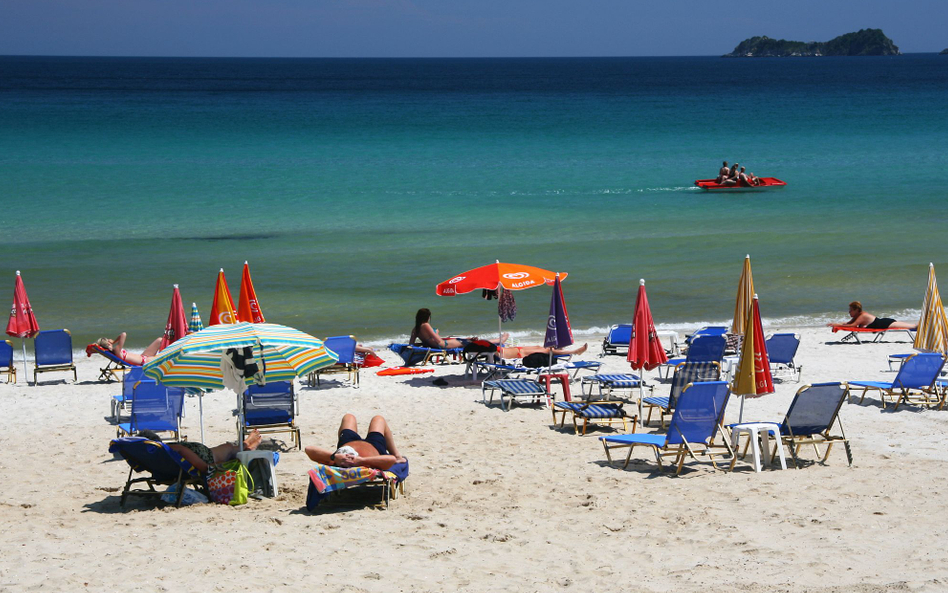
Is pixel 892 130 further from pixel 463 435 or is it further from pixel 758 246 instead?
pixel 463 435

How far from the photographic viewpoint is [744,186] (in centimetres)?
3953

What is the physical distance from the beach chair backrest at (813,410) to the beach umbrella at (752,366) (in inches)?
11.1

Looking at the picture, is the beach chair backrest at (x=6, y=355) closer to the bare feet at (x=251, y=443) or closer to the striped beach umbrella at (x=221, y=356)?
the bare feet at (x=251, y=443)

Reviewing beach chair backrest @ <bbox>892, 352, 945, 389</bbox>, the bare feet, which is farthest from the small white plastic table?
the bare feet

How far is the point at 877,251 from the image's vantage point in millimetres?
25344

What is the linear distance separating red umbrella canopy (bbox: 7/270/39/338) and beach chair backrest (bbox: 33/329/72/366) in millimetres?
159

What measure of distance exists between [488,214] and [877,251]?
12347 millimetres

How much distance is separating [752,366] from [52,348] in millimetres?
8991

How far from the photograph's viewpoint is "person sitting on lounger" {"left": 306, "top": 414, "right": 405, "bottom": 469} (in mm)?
7652

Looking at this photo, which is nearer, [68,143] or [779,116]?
[68,143]

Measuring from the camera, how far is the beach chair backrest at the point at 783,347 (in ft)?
41.2

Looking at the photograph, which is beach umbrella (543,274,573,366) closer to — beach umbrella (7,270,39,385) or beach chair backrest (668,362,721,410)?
beach chair backrest (668,362,721,410)

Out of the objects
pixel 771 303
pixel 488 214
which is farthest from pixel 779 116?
pixel 771 303

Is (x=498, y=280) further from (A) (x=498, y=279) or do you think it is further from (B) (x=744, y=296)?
(B) (x=744, y=296)
